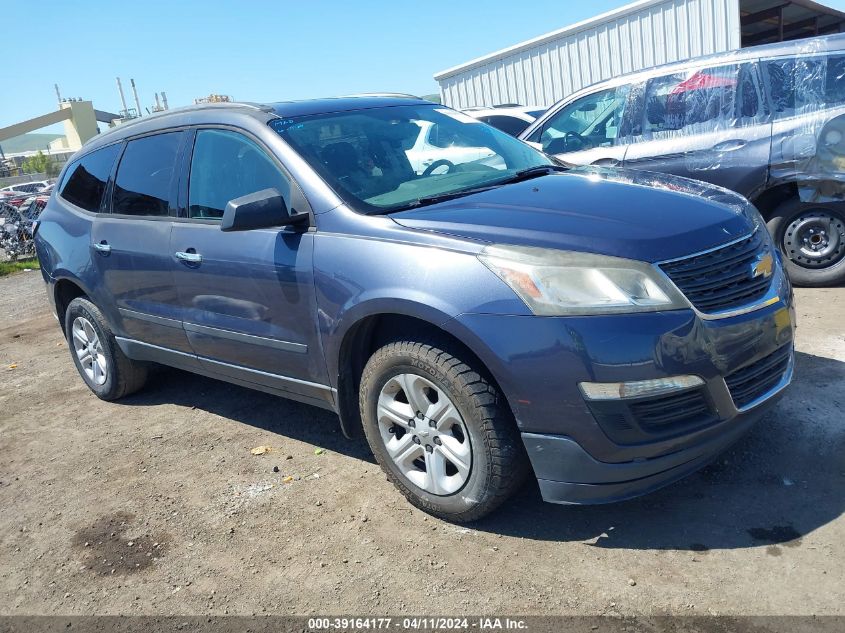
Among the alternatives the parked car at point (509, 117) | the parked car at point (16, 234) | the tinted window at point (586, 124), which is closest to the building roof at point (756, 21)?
the parked car at point (509, 117)

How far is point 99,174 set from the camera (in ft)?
16.0

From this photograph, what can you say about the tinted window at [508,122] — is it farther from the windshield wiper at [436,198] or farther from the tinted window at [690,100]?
the windshield wiper at [436,198]

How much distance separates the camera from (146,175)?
4.37 meters

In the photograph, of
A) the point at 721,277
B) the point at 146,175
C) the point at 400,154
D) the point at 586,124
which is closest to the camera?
the point at 721,277

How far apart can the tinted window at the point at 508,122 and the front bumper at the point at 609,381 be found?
333 inches

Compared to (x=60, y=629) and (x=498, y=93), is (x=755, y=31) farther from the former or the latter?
(x=60, y=629)

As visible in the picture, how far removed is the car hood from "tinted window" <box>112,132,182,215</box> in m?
1.74

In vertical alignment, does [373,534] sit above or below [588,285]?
below

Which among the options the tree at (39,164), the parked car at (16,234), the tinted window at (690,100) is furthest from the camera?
the tree at (39,164)

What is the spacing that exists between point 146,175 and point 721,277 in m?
3.33

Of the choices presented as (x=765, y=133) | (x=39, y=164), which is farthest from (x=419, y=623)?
(x=39, y=164)

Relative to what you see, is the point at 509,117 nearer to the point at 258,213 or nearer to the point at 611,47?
the point at 611,47

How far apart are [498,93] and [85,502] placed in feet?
51.4

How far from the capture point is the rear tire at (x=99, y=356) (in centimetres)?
493
